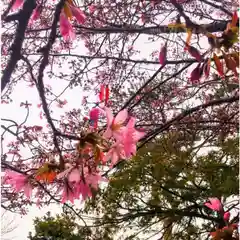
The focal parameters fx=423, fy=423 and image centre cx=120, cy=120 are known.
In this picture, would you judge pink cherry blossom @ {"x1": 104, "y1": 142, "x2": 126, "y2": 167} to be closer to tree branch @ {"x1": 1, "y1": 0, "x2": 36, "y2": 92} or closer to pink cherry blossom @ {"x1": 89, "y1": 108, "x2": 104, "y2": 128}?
pink cherry blossom @ {"x1": 89, "y1": 108, "x2": 104, "y2": 128}

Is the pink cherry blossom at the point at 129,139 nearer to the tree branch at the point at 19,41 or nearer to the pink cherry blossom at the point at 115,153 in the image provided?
the pink cherry blossom at the point at 115,153

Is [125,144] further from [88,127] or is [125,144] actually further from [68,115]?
[68,115]

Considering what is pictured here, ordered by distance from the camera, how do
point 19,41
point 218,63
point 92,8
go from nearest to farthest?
point 218,63 < point 19,41 < point 92,8

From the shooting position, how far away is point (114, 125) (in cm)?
64

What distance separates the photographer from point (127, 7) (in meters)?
1.55

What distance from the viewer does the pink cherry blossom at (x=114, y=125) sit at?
0.63 metres

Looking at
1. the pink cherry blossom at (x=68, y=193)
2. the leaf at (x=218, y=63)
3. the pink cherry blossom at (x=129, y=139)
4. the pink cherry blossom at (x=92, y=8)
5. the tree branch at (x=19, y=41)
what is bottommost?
the pink cherry blossom at (x=68, y=193)

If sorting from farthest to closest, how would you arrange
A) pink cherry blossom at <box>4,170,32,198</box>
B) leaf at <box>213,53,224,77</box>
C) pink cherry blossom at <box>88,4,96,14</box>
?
1. pink cherry blossom at <box>88,4,96,14</box>
2. pink cherry blossom at <box>4,170,32,198</box>
3. leaf at <box>213,53,224,77</box>

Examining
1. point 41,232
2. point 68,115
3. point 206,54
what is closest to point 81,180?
point 206,54

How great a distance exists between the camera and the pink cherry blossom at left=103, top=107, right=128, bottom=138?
0.63 metres

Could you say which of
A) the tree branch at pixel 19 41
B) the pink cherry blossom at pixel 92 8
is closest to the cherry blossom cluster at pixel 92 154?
the tree branch at pixel 19 41

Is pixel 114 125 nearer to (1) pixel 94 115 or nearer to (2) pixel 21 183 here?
(1) pixel 94 115

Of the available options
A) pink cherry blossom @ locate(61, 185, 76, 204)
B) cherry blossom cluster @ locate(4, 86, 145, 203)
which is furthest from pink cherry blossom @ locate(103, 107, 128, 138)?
pink cherry blossom @ locate(61, 185, 76, 204)

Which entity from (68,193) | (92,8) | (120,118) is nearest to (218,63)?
(120,118)
